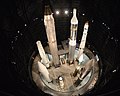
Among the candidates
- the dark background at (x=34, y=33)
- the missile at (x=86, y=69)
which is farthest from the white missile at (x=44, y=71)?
the missile at (x=86, y=69)

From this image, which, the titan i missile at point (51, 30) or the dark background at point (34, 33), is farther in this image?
the dark background at point (34, 33)

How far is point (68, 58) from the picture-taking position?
1806 millimetres

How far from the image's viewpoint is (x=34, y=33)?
1.80 metres

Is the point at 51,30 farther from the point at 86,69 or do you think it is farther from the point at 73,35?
the point at 86,69

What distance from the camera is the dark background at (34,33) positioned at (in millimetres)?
1563

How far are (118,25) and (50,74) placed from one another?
1.85ft

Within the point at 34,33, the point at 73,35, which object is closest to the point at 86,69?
the point at 73,35

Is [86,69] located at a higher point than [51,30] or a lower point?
lower

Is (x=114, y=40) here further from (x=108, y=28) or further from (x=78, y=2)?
(x=78, y=2)

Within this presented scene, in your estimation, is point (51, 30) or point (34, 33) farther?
point (34, 33)

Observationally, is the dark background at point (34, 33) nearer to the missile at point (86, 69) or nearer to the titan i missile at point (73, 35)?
the missile at point (86, 69)

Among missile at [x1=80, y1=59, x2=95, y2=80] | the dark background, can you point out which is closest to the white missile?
the dark background

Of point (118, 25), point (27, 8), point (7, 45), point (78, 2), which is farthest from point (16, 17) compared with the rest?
point (118, 25)

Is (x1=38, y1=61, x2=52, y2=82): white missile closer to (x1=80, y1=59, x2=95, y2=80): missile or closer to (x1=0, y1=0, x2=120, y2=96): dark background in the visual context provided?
(x1=0, y1=0, x2=120, y2=96): dark background
